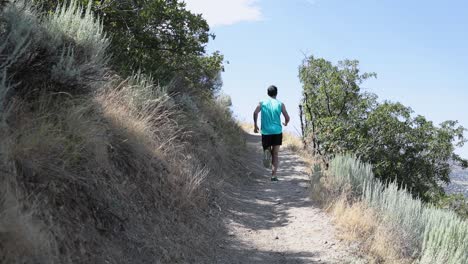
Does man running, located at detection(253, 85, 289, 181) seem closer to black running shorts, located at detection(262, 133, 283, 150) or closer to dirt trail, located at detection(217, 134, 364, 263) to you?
black running shorts, located at detection(262, 133, 283, 150)

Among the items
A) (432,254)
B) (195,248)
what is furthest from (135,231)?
(432,254)

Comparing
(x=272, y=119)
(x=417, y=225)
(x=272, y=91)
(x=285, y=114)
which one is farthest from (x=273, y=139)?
(x=417, y=225)

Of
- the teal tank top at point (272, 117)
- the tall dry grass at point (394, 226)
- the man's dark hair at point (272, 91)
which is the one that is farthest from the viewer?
the man's dark hair at point (272, 91)

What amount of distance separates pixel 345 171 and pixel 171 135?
3.52 meters

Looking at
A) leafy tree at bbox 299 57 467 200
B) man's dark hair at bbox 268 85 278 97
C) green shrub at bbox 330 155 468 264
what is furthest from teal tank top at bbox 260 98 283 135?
leafy tree at bbox 299 57 467 200

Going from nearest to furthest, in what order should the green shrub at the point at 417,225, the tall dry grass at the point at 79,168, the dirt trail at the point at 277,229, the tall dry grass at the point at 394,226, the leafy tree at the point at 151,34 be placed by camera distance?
the tall dry grass at the point at 79,168
the dirt trail at the point at 277,229
the tall dry grass at the point at 394,226
the green shrub at the point at 417,225
the leafy tree at the point at 151,34

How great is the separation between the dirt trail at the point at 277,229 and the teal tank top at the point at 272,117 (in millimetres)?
1294

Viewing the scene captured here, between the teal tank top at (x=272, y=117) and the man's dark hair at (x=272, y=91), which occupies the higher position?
the man's dark hair at (x=272, y=91)

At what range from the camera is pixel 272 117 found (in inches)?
360

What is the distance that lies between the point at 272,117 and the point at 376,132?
864 cm

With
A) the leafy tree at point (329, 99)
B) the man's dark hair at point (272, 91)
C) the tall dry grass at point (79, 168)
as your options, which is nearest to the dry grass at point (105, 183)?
the tall dry grass at point (79, 168)

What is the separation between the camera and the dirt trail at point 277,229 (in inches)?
221

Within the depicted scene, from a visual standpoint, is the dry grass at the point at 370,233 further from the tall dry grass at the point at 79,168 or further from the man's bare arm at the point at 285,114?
the man's bare arm at the point at 285,114

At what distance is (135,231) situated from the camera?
452 cm
